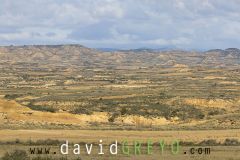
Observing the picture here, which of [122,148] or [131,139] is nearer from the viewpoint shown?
[122,148]

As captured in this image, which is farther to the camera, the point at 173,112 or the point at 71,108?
the point at 71,108

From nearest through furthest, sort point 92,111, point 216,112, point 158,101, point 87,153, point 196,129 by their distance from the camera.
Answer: point 87,153 → point 196,129 → point 92,111 → point 216,112 → point 158,101

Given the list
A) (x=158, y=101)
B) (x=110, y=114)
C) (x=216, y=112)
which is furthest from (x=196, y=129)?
(x=158, y=101)

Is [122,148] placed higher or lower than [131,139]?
higher

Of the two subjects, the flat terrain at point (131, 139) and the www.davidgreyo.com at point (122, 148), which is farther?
the www.davidgreyo.com at point (122, 148)

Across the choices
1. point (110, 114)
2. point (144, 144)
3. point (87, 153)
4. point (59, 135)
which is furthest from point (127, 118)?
point (87, 153)

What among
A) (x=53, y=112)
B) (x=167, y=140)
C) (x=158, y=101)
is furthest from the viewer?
(x=158, y=101)

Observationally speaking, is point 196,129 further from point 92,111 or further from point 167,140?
point 92,111

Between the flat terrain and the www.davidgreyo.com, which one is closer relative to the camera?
the flat terrain

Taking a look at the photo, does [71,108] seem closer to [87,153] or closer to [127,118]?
[127,118]

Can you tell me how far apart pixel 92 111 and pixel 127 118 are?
4401mm

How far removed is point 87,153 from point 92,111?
28953mm

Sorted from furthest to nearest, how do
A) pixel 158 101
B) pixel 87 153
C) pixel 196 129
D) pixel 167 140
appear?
pixel 158 101, pixel 196 129, pixel 167 140, pixel 87 153

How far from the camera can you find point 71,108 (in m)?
62.5
